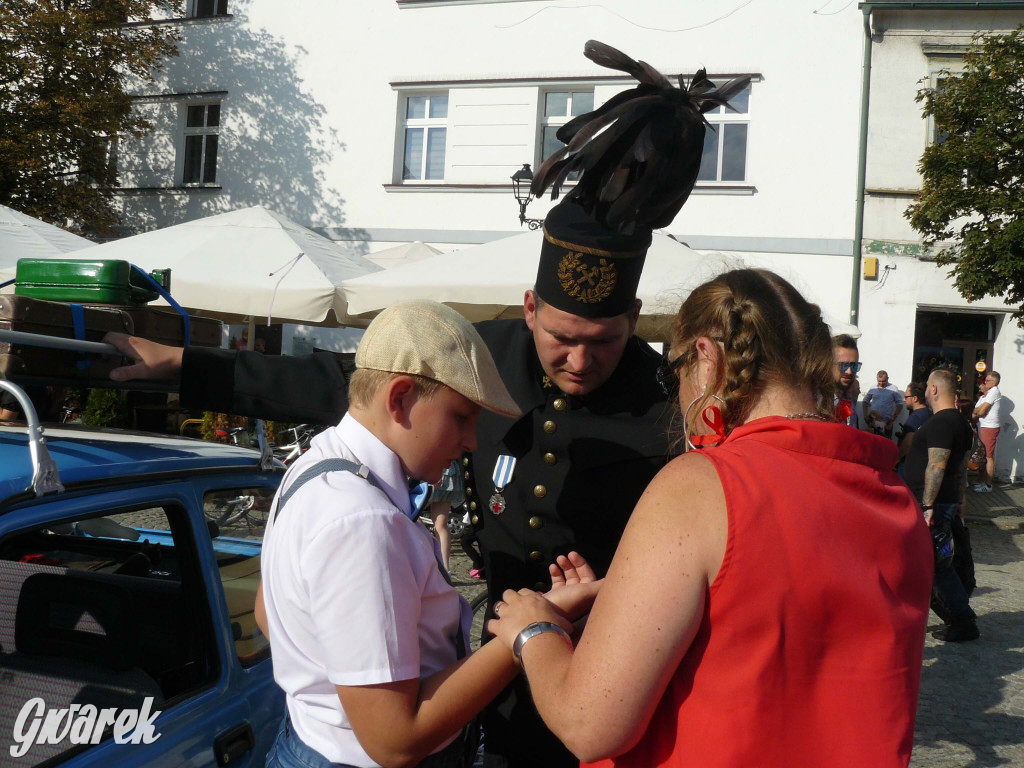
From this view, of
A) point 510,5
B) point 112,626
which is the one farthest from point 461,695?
point 510,5

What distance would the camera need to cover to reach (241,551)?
2668 millimetres

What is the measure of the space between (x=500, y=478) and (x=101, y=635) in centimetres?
108

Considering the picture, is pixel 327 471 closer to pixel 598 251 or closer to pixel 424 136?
pixel 598 251

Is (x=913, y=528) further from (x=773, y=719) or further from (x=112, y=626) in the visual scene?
(x=112, y=626)

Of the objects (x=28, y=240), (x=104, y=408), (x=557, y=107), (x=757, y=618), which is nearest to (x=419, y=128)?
(x=557, y=107)

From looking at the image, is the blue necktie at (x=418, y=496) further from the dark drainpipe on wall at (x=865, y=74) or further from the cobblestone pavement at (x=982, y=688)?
the dark drainpipe on wall at (x=865, y=74)

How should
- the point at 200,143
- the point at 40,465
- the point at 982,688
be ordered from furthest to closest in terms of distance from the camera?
1. the point at 200,143
2. the point at 982,688
3. the point at 40,465

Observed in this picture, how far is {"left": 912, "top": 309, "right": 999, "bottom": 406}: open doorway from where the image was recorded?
13.2m

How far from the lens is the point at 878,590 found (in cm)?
127

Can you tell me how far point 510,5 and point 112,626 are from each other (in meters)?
13.5

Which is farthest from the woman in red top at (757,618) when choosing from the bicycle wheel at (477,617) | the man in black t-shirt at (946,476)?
the man in black t-shirt at (946,476)

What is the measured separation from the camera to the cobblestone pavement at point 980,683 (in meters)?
4.29

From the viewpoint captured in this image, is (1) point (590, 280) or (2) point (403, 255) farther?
(2) point (403, 255)

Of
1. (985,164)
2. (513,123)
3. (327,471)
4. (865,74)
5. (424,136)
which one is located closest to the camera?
(327,471)
